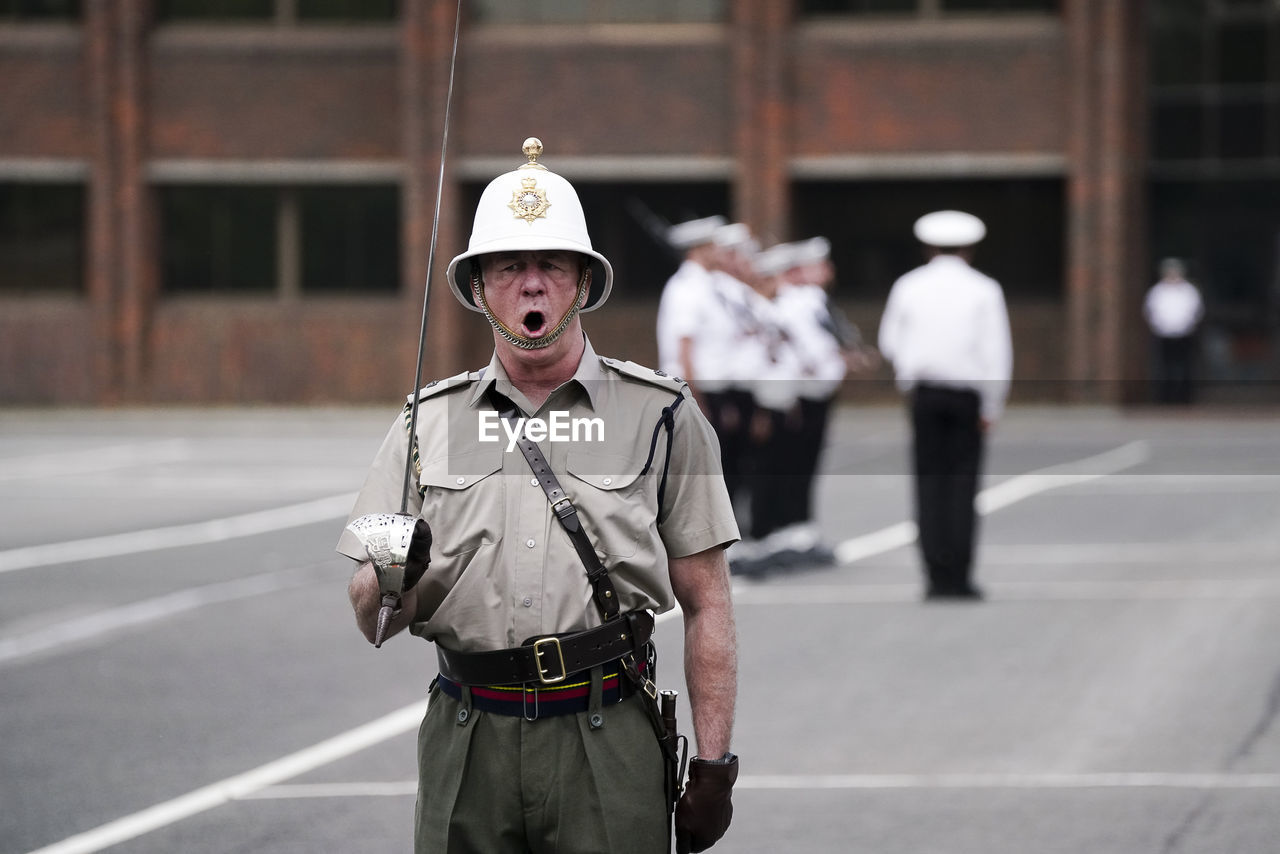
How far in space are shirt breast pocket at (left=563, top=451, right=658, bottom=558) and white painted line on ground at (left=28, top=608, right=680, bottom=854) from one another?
3.56 metres

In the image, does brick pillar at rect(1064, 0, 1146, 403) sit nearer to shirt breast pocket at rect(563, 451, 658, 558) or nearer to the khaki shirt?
the khaki shirt

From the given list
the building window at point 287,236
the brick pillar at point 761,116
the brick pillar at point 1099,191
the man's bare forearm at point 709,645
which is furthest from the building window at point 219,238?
the man's bare forearm at point 709,645

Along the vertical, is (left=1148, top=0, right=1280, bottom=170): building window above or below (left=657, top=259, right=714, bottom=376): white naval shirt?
above

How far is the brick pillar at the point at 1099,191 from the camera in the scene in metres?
32.1

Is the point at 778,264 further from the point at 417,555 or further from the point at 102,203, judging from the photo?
the point at 102,203

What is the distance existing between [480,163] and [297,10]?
13.7 ft

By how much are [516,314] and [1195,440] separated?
2277 centimetres

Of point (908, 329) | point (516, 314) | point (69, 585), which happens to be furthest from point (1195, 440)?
point (516, 314)

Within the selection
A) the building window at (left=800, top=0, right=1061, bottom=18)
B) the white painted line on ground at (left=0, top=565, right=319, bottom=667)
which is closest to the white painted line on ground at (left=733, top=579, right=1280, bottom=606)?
the white painted line on ground at (left=0, top=565, right=319, bottom=667)

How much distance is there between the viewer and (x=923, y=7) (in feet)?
109

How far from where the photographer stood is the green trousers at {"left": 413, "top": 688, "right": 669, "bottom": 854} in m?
3.69

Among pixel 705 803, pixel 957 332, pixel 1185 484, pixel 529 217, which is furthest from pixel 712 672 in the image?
pixel 1185 484

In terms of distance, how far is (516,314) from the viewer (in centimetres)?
374

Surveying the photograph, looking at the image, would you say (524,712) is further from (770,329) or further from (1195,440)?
(1195,440)
